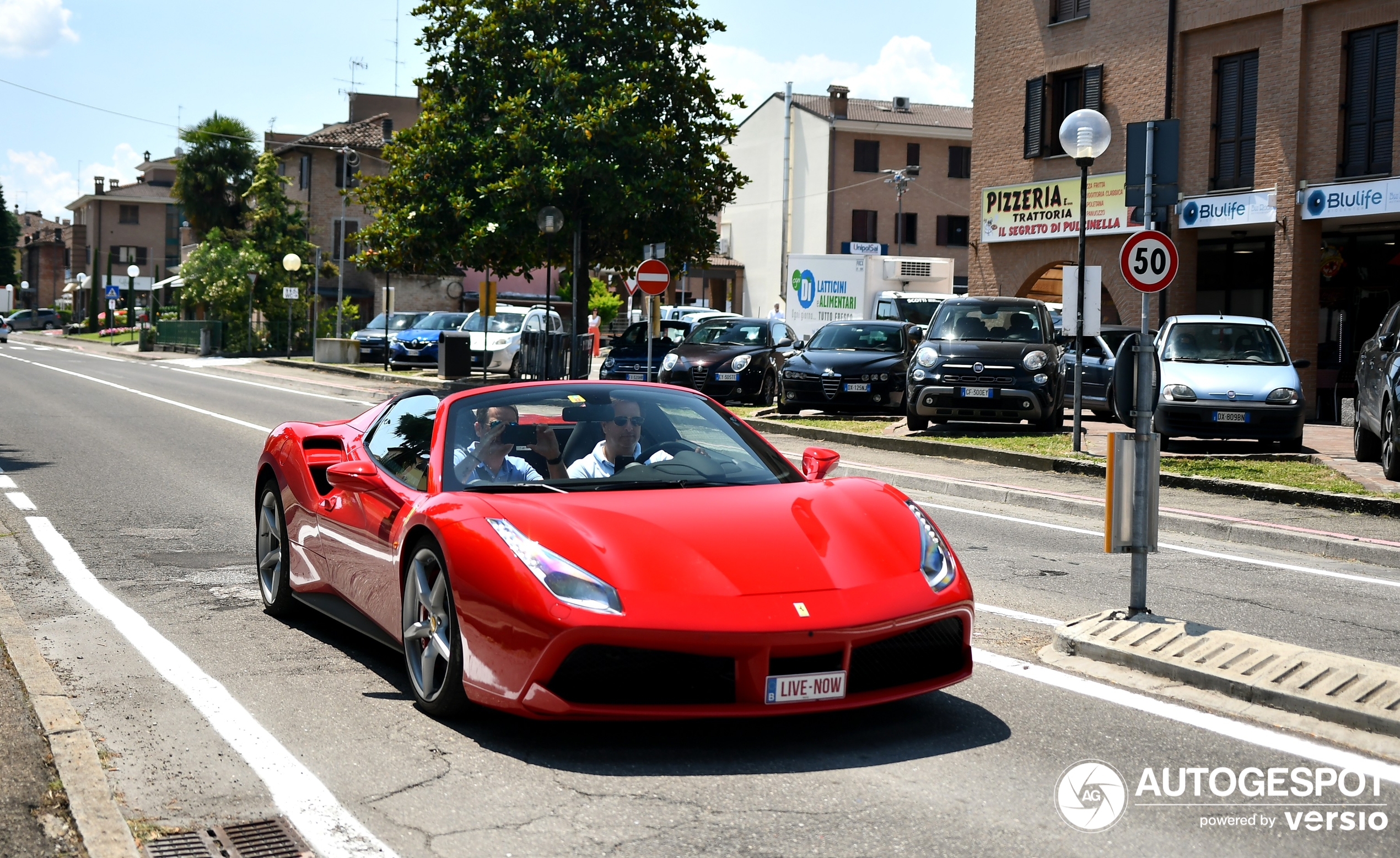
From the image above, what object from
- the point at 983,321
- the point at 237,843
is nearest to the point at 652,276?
the point at 983,321

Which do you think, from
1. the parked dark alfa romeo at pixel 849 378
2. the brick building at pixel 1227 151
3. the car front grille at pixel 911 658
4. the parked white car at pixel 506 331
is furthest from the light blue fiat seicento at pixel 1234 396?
the parked white car at pixel 506 331

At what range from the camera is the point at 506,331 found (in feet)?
120

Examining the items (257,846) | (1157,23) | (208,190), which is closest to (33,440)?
(257,846)

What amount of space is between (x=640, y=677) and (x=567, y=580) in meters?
0.39

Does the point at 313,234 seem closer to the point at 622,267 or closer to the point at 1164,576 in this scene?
the point at 622,267

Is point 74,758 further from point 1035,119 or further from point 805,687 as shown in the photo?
point 1035,119

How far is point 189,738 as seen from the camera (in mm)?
5070

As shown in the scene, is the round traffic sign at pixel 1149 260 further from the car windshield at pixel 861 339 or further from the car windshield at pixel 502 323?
the car windshield at pixel 502 323

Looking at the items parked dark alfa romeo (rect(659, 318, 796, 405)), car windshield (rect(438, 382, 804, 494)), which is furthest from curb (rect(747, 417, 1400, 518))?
car windshield (rect(438, 382, 804, 494))

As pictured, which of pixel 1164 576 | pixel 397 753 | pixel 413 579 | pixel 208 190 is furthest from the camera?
pixel 208 190

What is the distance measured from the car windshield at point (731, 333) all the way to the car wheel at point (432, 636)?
833 inches

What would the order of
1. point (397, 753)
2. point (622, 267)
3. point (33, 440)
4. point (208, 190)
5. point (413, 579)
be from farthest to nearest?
point (208, 190), point (622, 267), point (33, 440), point (413, 579), point (397, 753)

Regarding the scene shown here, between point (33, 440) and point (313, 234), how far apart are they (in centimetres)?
5934

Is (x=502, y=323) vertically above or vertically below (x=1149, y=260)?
below
